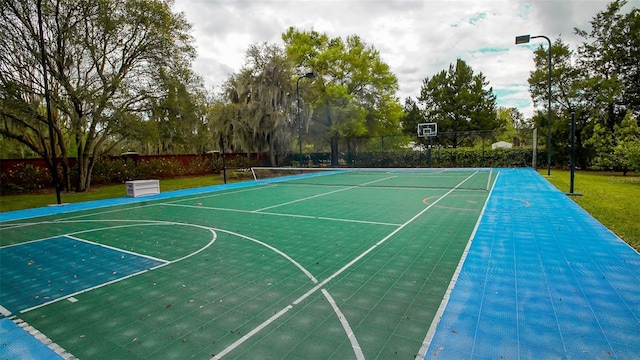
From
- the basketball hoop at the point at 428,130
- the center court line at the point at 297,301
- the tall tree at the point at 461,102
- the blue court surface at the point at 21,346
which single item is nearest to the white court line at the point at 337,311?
the center court line at the point at 297,301

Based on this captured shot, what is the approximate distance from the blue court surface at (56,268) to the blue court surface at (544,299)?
4.32 metres

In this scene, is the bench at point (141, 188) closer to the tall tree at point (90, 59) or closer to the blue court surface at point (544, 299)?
the tall tree at point (90, 59)

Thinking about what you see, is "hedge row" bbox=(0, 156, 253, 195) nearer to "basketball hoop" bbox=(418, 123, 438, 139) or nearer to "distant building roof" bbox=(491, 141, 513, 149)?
"basketball hoop" bbox=(418, 123, 438, 139)

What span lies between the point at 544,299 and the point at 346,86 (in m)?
29.3

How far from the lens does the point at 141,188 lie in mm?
13789

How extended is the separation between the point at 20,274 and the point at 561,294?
705cm

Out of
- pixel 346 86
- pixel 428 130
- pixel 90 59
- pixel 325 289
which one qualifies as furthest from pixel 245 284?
pixel 346 86

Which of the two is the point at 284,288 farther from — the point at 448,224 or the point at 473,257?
the point at 448,224

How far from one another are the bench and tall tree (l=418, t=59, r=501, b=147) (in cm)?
3221

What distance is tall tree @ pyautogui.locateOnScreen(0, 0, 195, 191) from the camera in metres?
12.9

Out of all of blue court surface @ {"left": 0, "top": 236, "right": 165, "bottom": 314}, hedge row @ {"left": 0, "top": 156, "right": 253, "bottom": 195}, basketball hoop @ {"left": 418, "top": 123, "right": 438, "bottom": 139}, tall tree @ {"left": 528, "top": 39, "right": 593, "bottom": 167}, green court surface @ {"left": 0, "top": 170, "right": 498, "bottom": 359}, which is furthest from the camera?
basketball hoop @ {"left": 418, "top": 123, "right": 438, "bottom": 139}

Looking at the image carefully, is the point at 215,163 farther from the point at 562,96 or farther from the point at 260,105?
the point at 562,96

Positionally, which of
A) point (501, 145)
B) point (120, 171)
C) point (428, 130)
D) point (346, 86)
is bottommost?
point (120, 171)

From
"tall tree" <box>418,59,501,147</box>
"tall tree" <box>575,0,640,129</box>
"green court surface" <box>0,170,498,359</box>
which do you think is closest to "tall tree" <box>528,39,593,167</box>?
"tall tree" <box>575,0,640,129</box>
